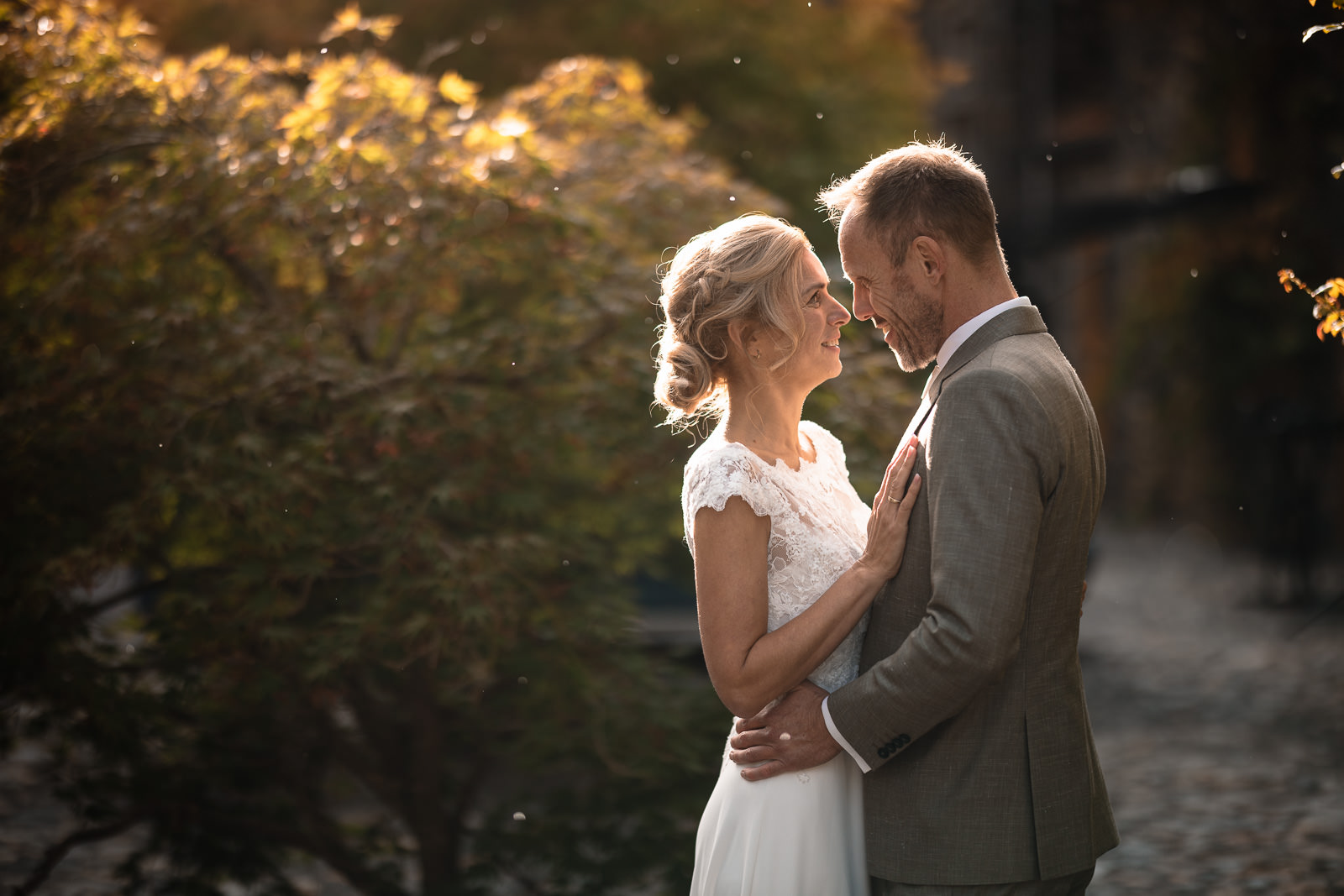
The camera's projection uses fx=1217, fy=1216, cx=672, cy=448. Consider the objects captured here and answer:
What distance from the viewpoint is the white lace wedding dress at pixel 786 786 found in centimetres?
242

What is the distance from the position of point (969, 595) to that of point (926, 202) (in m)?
0.73

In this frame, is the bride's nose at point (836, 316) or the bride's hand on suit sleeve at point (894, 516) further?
the bride's nose at point (836, 316)

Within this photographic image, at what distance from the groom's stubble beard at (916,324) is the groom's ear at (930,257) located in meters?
0.03

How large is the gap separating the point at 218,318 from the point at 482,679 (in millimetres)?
1613

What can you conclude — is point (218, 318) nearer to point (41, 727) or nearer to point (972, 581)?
point (41, 727)

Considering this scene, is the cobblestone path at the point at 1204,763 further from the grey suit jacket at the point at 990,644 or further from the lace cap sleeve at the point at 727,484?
the lace cap sleeve at the point at 727,484

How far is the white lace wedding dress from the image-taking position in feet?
7.93

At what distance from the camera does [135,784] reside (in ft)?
14.4

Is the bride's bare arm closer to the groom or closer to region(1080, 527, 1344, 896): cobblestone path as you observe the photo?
the groom

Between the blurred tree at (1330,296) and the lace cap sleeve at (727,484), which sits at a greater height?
the blurred tree at (1330,296)

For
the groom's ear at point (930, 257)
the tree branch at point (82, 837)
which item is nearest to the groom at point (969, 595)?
the groom's ear at point (930, 257)

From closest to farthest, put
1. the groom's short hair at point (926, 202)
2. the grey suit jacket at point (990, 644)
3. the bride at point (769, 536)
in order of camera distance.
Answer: the grey suit jacket at point (990, 644), the groom's short hair at point (926, 202), the bride at point (769, 536)

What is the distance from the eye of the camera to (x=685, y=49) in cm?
1048

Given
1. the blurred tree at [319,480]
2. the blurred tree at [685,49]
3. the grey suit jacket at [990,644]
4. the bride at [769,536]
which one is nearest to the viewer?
the grey suit jacket at [990,644]
